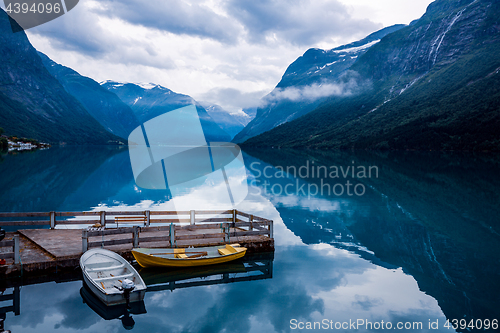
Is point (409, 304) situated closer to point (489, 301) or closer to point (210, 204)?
point (489, 301)

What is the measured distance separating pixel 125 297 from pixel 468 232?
21.7m

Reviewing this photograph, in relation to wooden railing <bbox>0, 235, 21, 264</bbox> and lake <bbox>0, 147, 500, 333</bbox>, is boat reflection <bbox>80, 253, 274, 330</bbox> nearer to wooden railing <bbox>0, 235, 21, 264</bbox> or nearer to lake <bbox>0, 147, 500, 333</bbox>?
lake <bbox>0, 147, 500, 333</bbox>

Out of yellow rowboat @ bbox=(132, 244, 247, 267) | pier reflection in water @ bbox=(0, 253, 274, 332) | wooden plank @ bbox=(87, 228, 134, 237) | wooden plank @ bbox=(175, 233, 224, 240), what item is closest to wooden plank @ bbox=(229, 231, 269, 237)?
wooden plank @ bbox=(175, 233, 224, 240)

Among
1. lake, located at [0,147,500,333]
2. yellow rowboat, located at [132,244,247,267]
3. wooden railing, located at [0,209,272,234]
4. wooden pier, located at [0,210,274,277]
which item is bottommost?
lake, located at [0,147,500,333]

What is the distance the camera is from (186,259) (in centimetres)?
1426

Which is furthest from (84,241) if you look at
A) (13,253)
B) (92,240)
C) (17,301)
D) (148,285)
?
(148,285)

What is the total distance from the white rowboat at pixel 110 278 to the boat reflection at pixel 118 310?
0.73 feet

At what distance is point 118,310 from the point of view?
35.9 ft

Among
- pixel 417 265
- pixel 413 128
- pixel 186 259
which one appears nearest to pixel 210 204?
pixel 186 259

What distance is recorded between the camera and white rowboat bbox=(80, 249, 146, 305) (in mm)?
10852

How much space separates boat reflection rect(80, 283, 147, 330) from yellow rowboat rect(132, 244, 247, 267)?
258 centimetres

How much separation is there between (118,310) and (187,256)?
421cm

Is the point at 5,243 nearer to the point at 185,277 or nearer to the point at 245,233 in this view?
the point at 185,277

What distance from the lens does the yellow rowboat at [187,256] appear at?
14109 mm
